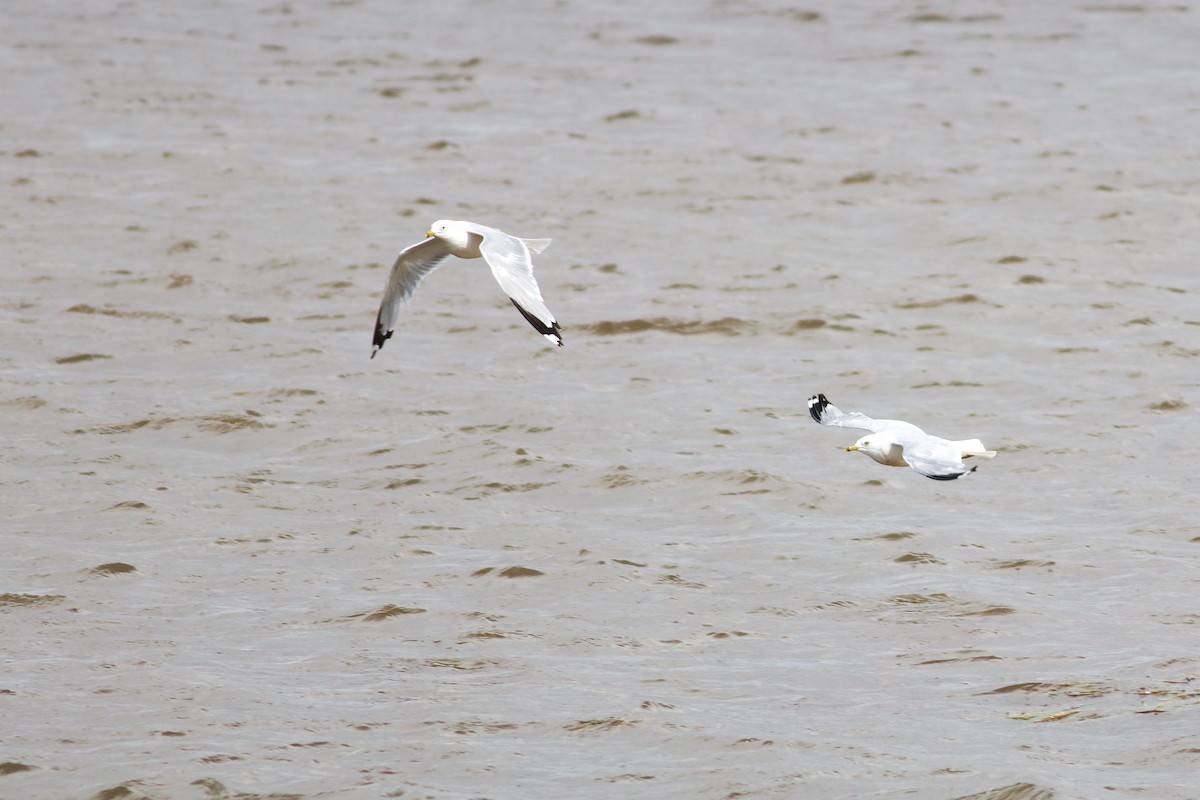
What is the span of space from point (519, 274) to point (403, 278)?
46.5 inches

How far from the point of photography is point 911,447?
7938 millimetres

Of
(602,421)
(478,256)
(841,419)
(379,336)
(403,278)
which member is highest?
(478,256)

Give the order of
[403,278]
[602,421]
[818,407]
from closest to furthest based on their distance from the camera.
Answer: [818,407] < [403,278] < [602,421]

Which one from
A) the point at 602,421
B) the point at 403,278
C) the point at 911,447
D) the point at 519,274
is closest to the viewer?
the point at 911,447

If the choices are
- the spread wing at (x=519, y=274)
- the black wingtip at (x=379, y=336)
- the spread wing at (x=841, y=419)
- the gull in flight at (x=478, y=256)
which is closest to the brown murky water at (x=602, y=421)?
the spread wing at (x=841, y=419)

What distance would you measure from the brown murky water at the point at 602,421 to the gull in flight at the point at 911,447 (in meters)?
0.95

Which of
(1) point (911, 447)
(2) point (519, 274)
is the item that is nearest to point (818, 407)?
(1) point (911, 447)

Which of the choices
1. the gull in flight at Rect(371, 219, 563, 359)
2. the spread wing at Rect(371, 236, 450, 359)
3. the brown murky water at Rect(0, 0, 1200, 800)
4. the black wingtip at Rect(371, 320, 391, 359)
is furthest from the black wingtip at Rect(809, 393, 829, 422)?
the black wingtip at Rect(371, 320, 391, 359)

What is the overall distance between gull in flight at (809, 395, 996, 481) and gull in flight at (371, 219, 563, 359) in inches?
49.2

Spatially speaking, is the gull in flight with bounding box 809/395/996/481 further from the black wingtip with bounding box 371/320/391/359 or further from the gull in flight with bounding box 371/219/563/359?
the black wingtip with bounding box 371/320/391/359

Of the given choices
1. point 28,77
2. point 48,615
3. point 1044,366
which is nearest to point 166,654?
point 48,615

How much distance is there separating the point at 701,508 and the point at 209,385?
139 inches

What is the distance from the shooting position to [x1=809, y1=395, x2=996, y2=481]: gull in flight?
24.9 feet

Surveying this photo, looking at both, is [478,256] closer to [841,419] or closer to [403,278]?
[403,278]
